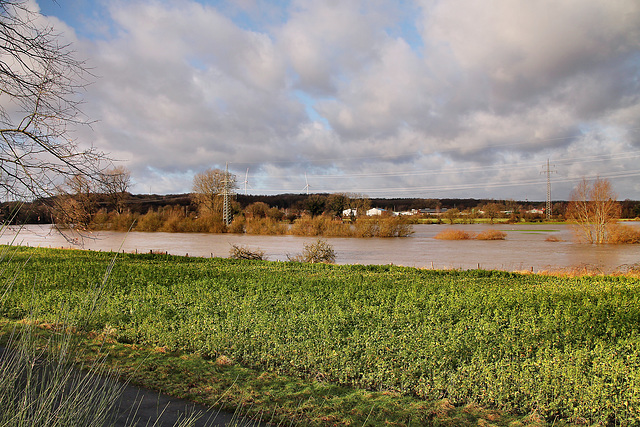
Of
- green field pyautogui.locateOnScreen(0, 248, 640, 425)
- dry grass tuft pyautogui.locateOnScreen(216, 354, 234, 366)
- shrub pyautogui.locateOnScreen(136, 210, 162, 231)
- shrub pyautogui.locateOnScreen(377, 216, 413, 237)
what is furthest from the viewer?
shrub pyautogui.locateOnScreen(136, 210, 162, 231)

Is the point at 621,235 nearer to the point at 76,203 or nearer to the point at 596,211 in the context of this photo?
the point at 596,211

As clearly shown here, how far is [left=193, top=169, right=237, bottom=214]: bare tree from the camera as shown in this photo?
233 feet

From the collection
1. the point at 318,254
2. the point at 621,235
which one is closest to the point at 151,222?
the point at 318,254

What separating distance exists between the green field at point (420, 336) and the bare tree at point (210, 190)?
63582mm

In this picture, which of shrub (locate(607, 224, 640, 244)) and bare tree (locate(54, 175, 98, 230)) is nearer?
bare tree (locate(54, 175, 98, 230))

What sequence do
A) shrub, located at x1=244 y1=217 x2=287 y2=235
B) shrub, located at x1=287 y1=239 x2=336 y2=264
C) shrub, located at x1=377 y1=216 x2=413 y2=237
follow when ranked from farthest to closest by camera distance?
shrub, located at x1=244 y1=217 x2=287 y2=235 → shrub, located at x1=377 y1=216 x2=413 y2=237 → shrub, located at x1=287 y1=239 x2=336 y2=264

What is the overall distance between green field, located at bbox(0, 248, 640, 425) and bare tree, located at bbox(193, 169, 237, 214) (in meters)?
63.6

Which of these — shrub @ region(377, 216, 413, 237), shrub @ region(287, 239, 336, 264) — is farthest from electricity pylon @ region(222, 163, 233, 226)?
shrub @ region(287, 239, 336, 264)

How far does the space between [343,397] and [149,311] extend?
381 cm

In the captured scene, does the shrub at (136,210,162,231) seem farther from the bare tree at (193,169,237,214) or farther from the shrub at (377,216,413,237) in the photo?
the shrub at (377,216,413,237)

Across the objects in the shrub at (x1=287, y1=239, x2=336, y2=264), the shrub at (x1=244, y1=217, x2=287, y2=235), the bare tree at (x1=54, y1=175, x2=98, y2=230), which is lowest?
the shrub at (x1=287, y1=239, x2=336, y2=264)

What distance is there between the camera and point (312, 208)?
2911 inches

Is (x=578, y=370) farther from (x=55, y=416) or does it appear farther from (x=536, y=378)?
(x=55, y=416)

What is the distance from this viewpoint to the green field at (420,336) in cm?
468
